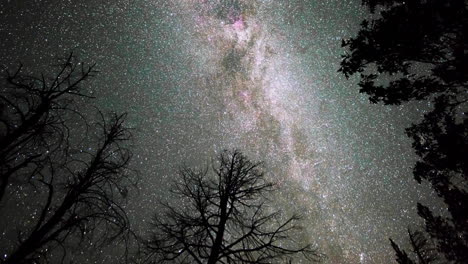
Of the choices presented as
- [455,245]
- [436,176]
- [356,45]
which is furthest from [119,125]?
[455,245]

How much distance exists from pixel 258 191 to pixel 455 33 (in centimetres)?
608

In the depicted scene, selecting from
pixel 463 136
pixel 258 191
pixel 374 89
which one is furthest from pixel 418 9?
pixel 258 191

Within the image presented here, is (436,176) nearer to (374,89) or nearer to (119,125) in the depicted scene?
(374,89)

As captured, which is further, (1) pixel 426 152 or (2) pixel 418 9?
(1) pixel 426 152

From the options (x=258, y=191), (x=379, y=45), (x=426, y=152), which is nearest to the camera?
(x=379, y=45)

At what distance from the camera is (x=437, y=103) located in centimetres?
654

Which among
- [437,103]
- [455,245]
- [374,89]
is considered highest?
[374,89]

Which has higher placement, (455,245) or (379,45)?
(379,45)

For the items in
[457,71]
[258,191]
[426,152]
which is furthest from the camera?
[258,191]

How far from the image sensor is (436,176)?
703 centimetres

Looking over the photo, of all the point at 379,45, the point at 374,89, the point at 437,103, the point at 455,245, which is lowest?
the point at 455,245

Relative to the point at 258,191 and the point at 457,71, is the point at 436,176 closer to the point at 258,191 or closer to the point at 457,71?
the point at 457,71

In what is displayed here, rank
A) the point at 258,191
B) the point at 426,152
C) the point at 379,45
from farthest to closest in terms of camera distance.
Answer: the point at 258,191 → the point at 426,152 → the point at 379,45

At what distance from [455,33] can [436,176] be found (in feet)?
12.5
